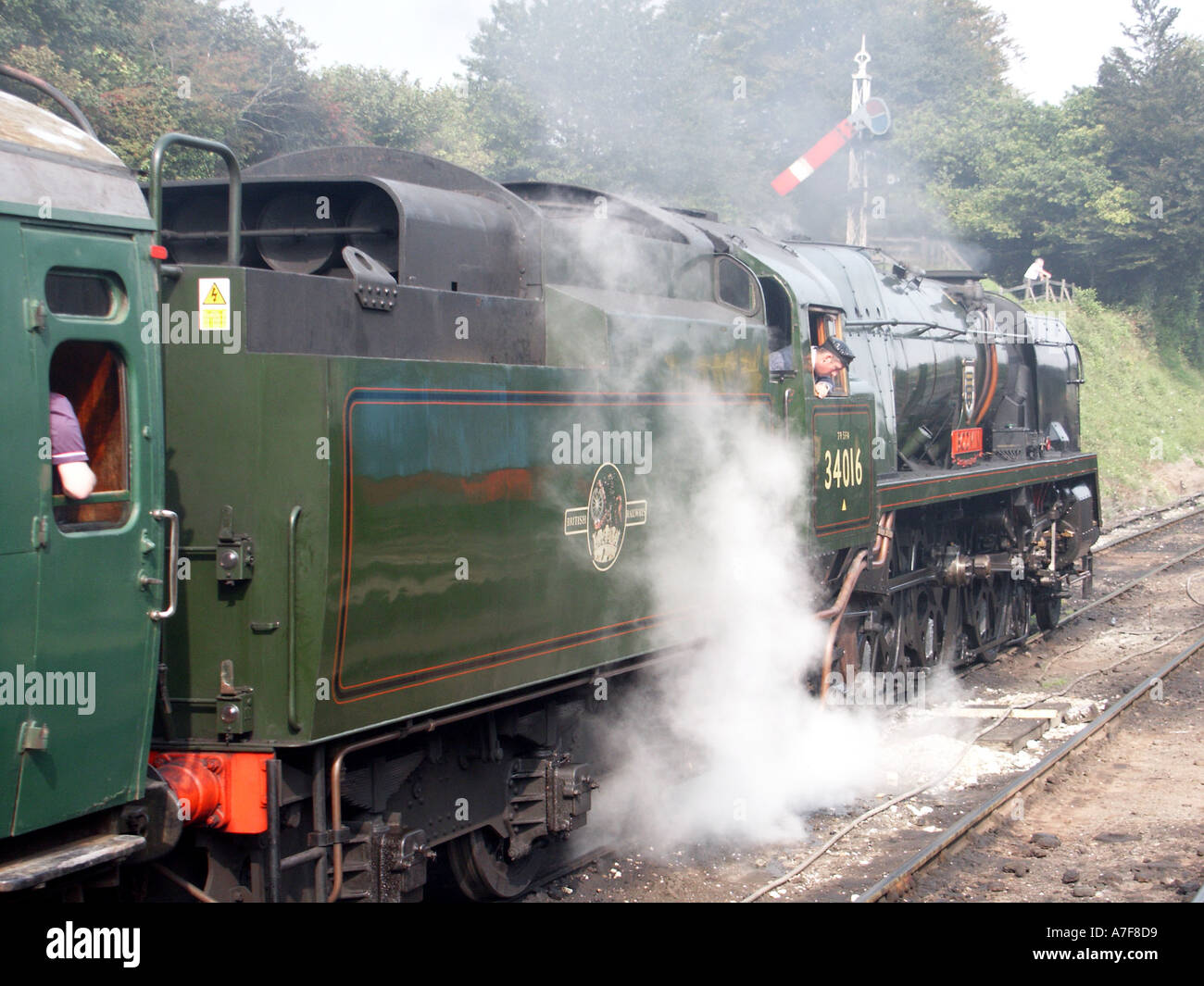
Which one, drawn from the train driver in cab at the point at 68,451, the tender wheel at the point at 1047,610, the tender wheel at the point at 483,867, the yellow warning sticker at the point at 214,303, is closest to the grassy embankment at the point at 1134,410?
the tender wheel at the point at 1047,610

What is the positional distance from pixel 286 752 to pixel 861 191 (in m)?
14.8

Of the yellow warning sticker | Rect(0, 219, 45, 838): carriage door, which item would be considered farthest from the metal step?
the yellow warning sticker

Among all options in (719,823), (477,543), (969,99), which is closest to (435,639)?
(477,543)

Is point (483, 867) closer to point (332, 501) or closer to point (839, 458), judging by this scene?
point (332, 501)

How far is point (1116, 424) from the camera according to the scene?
101 feet

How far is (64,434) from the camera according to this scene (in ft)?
10.9

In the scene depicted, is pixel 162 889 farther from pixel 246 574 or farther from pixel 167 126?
pixel 167 126

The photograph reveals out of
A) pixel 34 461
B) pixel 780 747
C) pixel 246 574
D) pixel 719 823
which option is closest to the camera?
pixel 34 461

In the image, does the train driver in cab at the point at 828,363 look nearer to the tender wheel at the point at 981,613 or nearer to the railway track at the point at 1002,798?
the railway track at the point at 1002,798

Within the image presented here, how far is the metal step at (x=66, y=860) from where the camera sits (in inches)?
122

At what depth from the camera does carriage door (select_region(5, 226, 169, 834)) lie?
3229 millimetres

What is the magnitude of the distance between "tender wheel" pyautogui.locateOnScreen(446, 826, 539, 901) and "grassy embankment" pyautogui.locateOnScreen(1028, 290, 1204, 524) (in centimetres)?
2036

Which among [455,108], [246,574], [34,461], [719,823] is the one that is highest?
[455,108]

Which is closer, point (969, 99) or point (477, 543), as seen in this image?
point (477, 543)
